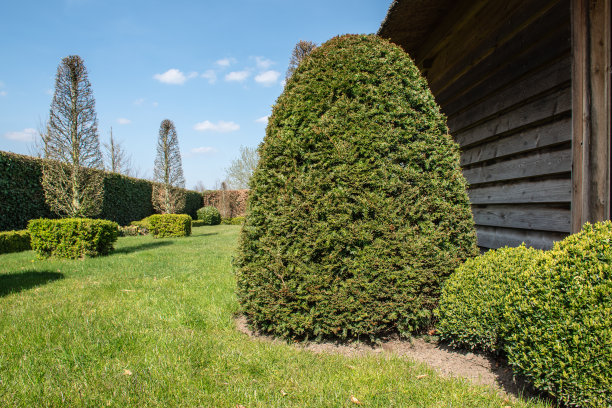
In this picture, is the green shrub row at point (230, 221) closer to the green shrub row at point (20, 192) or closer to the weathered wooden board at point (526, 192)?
the green shrub row at point (20, 192)

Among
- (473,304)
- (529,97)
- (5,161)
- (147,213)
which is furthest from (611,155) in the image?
(147,213)

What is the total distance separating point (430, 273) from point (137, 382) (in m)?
2.38

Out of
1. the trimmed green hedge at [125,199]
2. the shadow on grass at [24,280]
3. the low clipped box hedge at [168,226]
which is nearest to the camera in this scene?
the shadow on grass at [24,280]

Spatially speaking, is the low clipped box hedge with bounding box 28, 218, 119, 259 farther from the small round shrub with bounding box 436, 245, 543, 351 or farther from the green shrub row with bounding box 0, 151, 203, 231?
the small round shrub with bounding box 436, 245, 543, 351

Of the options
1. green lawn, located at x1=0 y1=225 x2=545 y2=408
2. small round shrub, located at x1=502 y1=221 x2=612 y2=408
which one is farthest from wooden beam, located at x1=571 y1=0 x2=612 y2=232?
green lawn, located at x1=0 y1=225 x2=545 y2=408

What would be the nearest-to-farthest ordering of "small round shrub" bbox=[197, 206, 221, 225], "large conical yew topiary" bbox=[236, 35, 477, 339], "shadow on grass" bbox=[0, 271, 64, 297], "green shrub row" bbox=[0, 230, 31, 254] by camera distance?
"large conical yew topiary" bbox=[236, 35, 477, 339]
"shadow on grass" bbox=[0, 271, 64, 297]
"green shrub row" bbox=[0, 230, 31, 254]
"small round shrub" bbox=[197, 206, 221, 225]

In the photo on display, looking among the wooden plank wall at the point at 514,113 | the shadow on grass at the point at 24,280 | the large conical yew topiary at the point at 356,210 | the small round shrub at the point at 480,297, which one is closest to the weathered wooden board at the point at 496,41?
the wooden plank wall at the point at 514,113

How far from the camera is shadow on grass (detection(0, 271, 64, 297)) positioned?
16.3ft

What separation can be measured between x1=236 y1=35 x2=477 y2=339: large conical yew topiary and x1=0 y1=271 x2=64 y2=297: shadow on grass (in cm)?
429

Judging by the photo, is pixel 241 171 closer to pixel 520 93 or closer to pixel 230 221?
pixel 230 221

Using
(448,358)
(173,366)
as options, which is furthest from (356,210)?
(173,366)

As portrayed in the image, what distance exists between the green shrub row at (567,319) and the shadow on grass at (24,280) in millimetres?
6245

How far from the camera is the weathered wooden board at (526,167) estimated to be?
2.96 m

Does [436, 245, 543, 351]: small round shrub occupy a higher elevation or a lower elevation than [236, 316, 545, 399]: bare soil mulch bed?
higher
